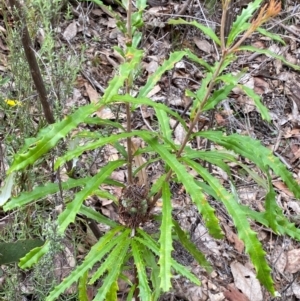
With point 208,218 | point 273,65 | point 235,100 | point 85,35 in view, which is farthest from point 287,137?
point 208,218

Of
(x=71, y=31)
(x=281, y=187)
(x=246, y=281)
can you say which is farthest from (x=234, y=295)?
(x=71, y=31)

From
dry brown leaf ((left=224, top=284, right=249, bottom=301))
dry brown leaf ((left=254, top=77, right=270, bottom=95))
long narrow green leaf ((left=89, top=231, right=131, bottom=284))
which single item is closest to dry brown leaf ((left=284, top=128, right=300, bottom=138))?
dry brown leaf ((left=254, top=77, right=270, bottom=95))

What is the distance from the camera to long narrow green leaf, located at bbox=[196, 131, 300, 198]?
5.09 ft

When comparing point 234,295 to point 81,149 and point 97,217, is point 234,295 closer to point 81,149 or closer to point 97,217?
point 97,217

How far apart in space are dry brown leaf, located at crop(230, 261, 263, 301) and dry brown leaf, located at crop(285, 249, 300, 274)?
260 millimetres

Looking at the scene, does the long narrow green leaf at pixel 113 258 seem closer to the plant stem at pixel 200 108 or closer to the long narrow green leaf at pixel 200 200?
the plant stem at pixel 200 108

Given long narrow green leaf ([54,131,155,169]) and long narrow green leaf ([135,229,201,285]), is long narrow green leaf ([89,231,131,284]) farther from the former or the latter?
long narrow green leaf ([54,131,155,169])

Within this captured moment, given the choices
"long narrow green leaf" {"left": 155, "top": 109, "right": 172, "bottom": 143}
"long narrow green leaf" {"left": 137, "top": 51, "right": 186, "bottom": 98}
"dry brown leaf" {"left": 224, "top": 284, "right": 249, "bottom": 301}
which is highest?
"long narrow green leaf" {"left": 137, "top": 51, "right": 186, "bottom": 98}

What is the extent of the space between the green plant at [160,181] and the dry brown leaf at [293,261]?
4.10ft

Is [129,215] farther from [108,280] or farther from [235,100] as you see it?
[235,100]

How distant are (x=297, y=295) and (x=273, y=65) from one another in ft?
6.56

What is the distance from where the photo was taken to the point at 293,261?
118 inches

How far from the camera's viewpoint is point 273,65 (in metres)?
4.08

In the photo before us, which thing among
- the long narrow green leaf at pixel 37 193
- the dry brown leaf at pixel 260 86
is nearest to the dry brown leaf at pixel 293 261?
the dry brown leaf at pixel 260 86
